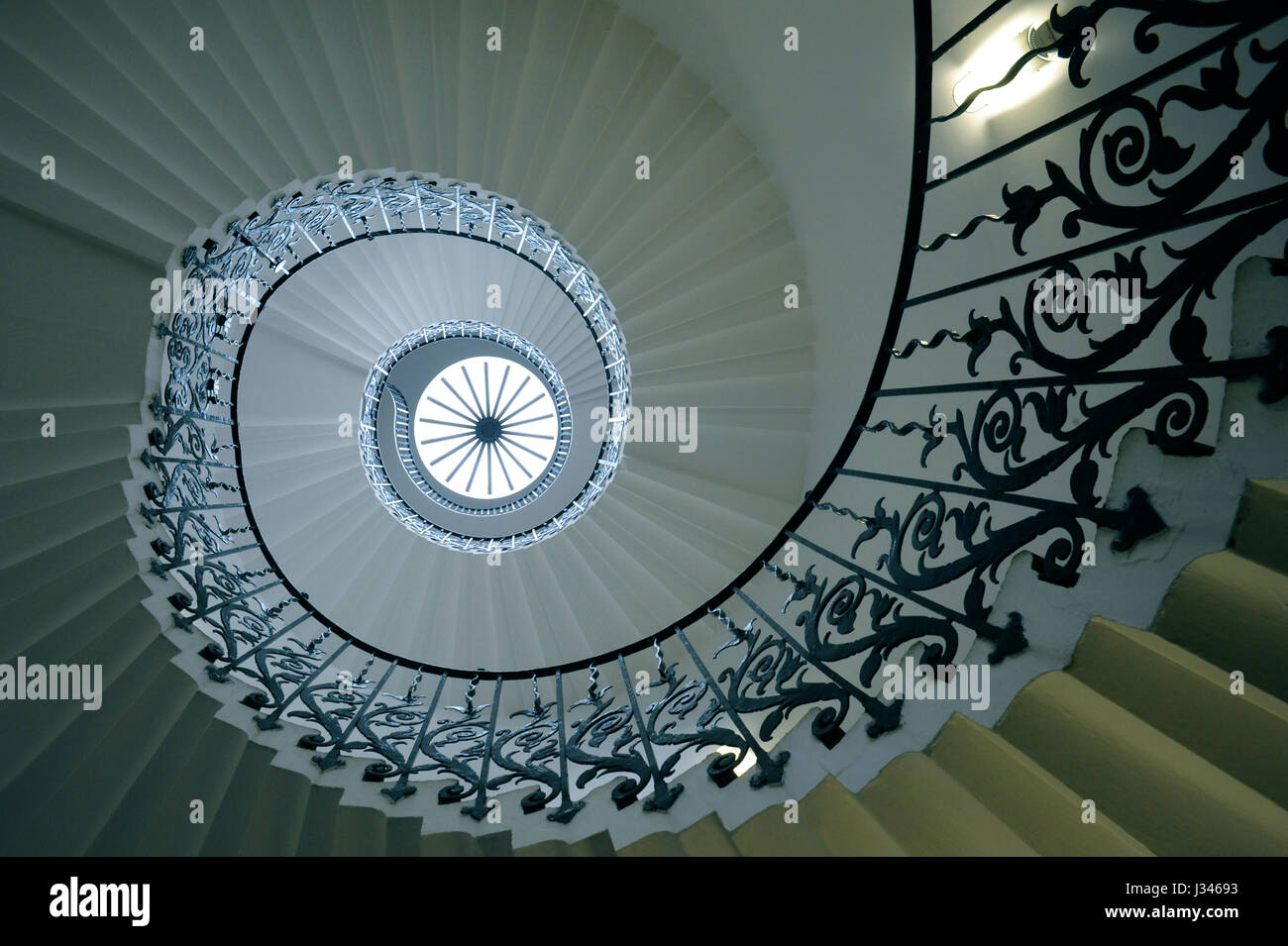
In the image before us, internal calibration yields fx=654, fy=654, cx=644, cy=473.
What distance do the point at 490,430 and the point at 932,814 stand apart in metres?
12.2

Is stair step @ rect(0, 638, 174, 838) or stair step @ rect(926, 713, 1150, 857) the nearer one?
stair step @ rect(926, 713, 1150, 857)

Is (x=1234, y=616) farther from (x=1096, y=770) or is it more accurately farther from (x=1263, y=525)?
(x=1096, y=770)

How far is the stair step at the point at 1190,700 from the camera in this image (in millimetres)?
1551

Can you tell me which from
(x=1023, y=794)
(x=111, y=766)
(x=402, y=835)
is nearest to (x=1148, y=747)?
(x=1023, y=794)

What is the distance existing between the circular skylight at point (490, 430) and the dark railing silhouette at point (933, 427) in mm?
6260

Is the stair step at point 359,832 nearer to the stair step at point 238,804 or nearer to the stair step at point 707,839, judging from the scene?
the stair step at point 238,804

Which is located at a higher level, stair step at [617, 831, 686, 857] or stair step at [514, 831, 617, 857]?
stair step at [617, 831, 686, 857]

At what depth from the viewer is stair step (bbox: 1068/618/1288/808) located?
5.09ft

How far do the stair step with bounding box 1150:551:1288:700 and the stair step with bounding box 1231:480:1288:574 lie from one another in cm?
2

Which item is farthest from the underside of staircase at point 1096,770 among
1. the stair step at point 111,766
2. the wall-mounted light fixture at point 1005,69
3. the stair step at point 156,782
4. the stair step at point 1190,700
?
the wall-mounted light fixture at point 1005,69

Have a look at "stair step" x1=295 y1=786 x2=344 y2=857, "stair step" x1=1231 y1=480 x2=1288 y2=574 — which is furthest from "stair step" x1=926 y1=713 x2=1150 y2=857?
"stair step" x1=295 y1=786 x2=344 y2=857

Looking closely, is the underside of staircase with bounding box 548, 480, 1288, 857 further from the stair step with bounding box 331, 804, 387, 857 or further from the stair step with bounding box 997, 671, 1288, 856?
the stair step with bounding box 331, 804, 387, 857

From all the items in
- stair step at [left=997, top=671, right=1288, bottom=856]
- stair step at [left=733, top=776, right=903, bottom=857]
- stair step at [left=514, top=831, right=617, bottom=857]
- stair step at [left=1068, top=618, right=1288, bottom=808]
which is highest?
stair step at [left=1068, top=618, right=1288, bottom=808]
